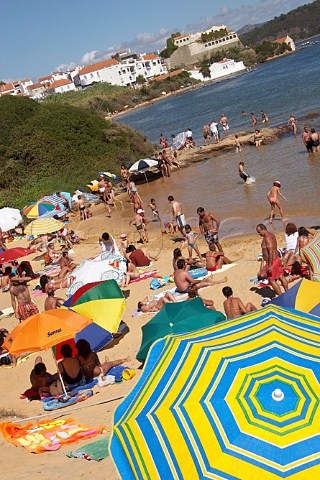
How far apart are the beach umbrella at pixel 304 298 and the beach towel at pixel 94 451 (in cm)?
266

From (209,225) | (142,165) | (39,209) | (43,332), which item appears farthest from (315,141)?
(43,332)

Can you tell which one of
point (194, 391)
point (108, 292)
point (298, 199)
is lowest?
point (298, 199)

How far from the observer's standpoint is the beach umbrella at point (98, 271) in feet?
36.2

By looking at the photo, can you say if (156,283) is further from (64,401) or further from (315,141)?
(315,141)

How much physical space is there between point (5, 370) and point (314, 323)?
630 centimetres

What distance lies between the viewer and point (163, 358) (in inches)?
188

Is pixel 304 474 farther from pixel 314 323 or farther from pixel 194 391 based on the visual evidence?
pixel 314 323

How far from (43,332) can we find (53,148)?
22.3m

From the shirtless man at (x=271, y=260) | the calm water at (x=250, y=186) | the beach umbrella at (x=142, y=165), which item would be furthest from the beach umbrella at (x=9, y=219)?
the shirtless man at (x=271, y=260)

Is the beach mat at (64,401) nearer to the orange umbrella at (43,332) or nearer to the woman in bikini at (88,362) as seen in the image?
the woman in bikini at (88,362)

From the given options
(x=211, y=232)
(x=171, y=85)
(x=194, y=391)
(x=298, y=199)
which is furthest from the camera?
(x=171, y=85)

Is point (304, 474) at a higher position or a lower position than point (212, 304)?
higher

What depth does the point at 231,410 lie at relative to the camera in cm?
395

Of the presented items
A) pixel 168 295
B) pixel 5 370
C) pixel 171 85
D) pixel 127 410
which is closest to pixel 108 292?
pixel 168 295
